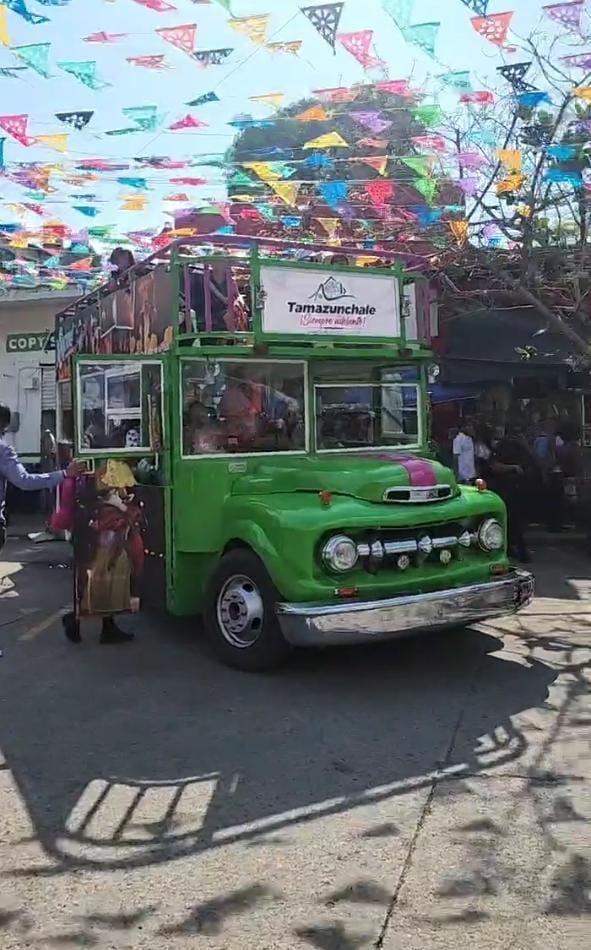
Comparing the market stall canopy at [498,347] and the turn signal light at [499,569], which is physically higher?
the market stall canopy at [498,347]

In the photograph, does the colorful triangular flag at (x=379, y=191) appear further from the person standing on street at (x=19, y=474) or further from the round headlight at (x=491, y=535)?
the person standing on street at (x=19, y=474)

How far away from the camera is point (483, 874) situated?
330cm

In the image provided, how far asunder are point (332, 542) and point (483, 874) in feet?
8.11

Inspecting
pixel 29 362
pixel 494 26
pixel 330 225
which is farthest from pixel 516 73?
pixel 29 362

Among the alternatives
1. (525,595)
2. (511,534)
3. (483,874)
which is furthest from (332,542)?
(511,534)

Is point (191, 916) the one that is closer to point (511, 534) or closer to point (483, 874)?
point (483, 874)

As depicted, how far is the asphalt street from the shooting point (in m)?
3.05

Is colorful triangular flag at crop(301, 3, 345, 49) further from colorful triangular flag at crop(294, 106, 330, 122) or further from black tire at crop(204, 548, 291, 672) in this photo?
black tire at crop(204, 548, 291, 672)

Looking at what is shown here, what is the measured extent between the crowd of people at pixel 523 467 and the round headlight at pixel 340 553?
5.77 meters

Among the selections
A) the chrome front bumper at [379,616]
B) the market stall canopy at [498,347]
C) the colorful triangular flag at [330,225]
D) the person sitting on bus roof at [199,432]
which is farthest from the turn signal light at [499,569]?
the colorful triangular flag at [330,225]

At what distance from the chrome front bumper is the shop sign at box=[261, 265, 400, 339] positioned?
7.07ft

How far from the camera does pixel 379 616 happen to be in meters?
5.38

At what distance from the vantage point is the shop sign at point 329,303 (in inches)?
251

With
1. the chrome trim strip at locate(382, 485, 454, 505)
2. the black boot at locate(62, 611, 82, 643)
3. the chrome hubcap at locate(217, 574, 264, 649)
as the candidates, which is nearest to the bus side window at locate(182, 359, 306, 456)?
the chrome hubcap at locate(217, 574, 264, 649)
